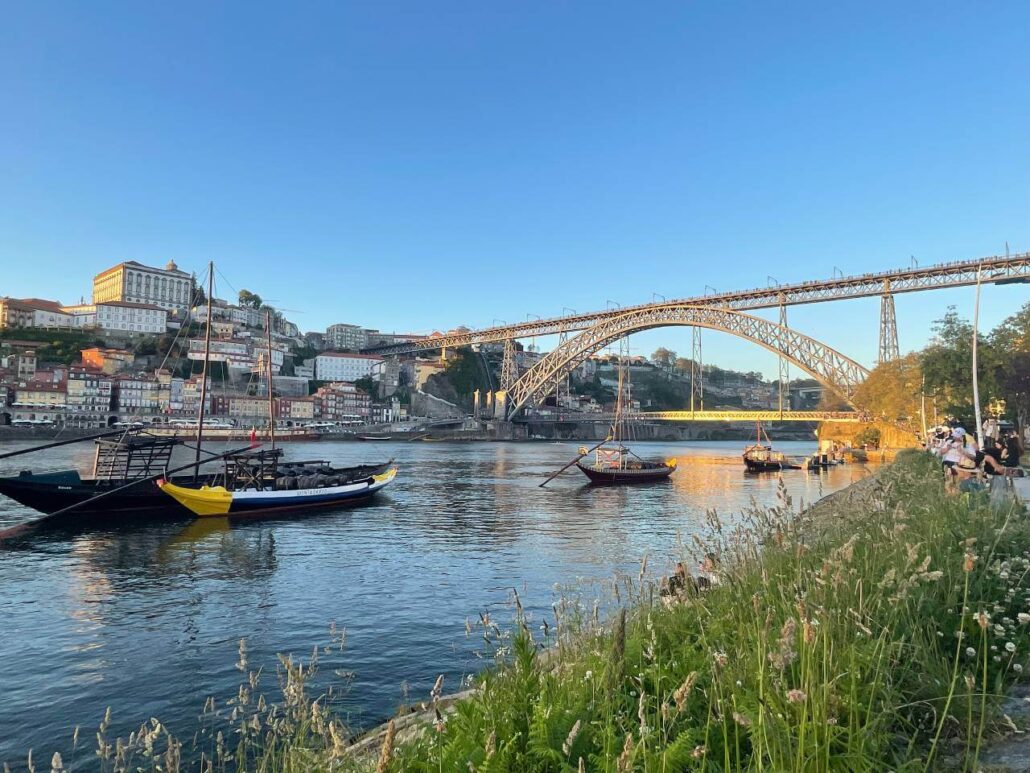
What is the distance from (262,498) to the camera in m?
22.4

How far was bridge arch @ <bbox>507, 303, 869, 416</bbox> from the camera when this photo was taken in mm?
56825

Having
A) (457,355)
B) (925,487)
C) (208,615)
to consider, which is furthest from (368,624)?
(457,355)

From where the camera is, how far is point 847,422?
196 feet

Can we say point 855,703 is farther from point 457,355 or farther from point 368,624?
point 457,355

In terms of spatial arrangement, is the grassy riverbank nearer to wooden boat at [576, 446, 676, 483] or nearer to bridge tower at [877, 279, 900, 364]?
wooden boat at [576, 446, 676, 483]

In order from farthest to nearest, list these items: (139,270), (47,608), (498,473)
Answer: (139,270) → (498,473) → (47,608)

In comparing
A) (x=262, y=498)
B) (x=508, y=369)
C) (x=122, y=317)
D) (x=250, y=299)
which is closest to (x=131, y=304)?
(x=122, y=317)

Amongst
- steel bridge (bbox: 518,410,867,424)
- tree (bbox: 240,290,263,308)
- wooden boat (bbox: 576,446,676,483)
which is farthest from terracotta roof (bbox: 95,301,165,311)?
wooden boat (bbox: 576,446,676,483)

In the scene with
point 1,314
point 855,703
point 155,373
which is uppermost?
point 1,314

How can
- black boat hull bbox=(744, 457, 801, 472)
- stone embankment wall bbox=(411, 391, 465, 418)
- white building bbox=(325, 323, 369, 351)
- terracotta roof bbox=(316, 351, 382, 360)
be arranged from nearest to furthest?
black boat hull bbox=(744, 457, 801, 472), stone embankment wall bbox=(411, 391, 465, 418), terracotta roof bbox=(316, 351, 382, 360), white building bbox=(325, 323, 369, 351)

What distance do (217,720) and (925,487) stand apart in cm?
861

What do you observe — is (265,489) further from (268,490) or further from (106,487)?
(106,487)

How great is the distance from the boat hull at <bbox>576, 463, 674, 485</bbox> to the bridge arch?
24923 millimetres

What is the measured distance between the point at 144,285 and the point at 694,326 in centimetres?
10745
